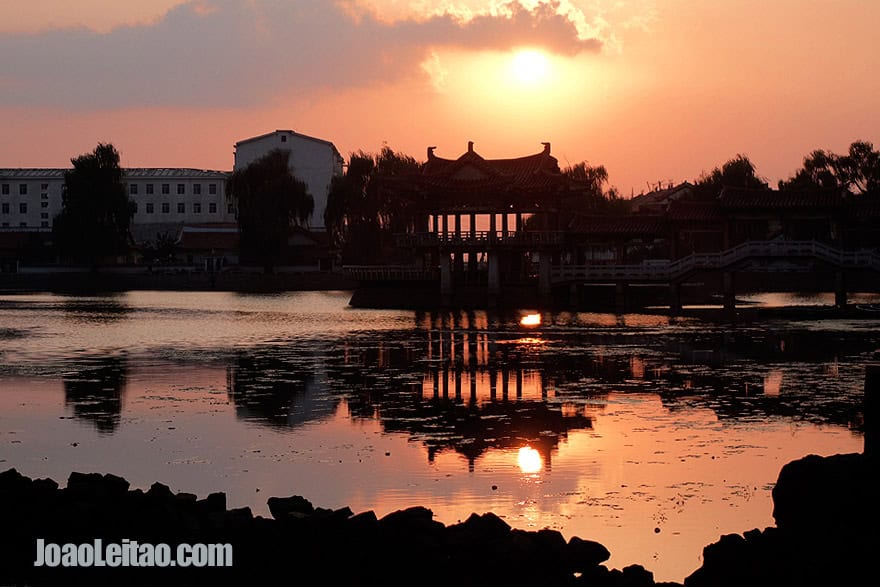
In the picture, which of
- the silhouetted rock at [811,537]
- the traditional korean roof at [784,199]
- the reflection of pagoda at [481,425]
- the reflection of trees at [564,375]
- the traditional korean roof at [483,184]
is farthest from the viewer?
the traditional korean roof at [483,184]

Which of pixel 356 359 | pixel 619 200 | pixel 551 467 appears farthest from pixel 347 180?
pixel 551 467

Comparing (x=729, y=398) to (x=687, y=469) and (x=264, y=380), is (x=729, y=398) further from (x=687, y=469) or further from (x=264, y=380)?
(x=264, y=380)

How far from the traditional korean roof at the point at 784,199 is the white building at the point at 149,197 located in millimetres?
88120

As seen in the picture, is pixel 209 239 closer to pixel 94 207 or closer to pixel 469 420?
pixel 94 207

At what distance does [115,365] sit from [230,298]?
57.2 meters

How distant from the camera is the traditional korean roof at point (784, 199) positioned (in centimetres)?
6725

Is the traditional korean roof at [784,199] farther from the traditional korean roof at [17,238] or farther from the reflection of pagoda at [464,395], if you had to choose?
the traditional korean roof at [17,238]

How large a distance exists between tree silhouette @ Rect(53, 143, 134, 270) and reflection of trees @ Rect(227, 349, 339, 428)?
73836mm

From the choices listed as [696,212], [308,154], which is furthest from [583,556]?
[308,154]

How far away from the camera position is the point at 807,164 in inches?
4437

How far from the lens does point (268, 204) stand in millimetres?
106500

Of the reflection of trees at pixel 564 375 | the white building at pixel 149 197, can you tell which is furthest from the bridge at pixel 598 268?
the white building at pixel 149 197

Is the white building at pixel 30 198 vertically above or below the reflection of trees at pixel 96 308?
above

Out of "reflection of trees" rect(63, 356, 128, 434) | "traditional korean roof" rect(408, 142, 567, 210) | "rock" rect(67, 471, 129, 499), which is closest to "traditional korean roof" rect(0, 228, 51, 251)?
"traditional korean roof" rect(408, 142, 567, 210)
